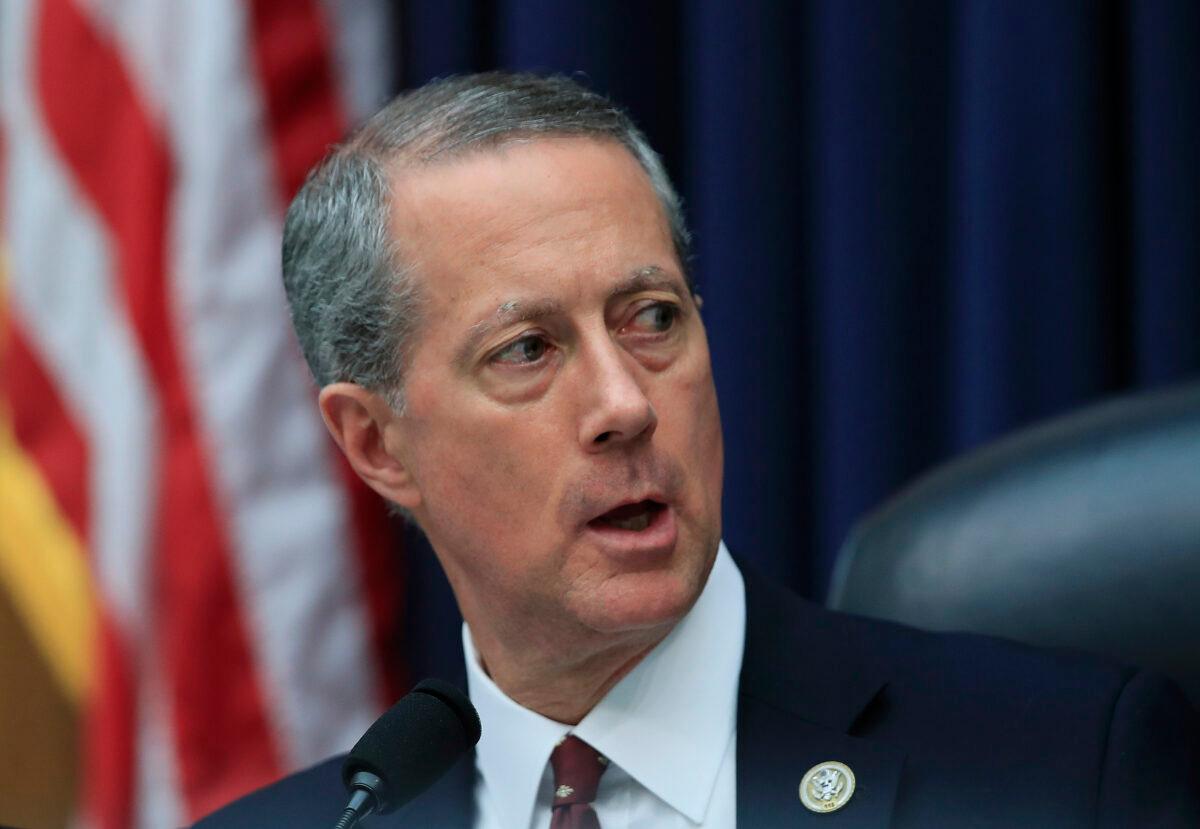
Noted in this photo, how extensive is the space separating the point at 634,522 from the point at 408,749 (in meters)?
0.43

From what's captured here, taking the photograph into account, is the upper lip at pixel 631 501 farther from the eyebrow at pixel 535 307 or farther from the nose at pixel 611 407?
the eyebrow at pixel 535 307

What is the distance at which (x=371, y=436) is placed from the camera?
1.96m

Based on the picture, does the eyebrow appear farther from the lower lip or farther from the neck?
the neck

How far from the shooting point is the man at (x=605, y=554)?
1679 mm

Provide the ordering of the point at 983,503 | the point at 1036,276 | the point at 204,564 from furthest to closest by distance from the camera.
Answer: the point at 204,564, the point at 1036,276, the point at 983,503

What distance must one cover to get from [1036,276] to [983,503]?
2.46 ft

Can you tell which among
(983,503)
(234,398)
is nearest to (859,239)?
(983,503)

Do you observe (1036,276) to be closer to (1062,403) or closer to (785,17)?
(1062,403)

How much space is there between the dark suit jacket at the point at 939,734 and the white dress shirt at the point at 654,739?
0.03 m

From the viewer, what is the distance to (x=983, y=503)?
6.47 feet

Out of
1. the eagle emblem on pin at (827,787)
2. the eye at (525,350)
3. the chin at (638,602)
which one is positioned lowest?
the eagle emblem on pin at (827,787)

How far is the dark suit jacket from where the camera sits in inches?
64.9

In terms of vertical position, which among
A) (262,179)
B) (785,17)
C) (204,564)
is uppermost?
(785,17)

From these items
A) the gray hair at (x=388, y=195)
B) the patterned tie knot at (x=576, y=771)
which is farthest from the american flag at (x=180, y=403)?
the patterned tie knot at (x=576, y=771)
